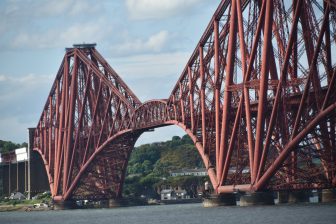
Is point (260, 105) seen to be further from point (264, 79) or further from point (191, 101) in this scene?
point (191, 101)

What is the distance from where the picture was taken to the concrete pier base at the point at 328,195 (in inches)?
4700

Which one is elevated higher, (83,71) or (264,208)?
(83,71)

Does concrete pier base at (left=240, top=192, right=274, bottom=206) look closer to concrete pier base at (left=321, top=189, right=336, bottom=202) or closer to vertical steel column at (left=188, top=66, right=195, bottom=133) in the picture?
concrete pier base at (left=321, top=189, right=336, bottom=202)

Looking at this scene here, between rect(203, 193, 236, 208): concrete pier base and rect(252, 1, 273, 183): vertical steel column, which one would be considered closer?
rect(252, 1, 273, 183): vertical steel column

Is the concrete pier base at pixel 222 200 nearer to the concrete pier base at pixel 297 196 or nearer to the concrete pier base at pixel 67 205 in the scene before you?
the concrete pier base at pixel 297 196

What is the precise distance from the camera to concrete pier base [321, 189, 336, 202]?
11938 cm

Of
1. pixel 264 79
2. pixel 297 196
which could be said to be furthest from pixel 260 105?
pixel 297 196

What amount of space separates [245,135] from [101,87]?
65371mm

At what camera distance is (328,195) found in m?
120

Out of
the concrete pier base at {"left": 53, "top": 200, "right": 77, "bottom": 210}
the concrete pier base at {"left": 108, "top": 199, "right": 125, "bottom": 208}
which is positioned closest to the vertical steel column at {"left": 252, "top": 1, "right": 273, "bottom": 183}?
the concrete pier base at {"left": 108, "top": 199, "right": 125, "bottom": 208}

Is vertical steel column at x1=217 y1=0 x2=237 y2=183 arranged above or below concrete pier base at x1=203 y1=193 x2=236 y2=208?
above

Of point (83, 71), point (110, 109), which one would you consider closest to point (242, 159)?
point (110, 109)

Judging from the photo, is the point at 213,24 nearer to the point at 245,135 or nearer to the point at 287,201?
the point at 245,135

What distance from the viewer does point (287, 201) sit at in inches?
5000
